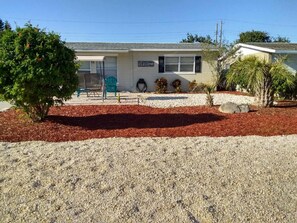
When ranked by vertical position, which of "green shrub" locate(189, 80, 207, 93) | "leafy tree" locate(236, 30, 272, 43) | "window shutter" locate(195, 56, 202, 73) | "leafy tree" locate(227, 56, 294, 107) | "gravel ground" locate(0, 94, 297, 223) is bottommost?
"gravel ground" locate(0, 94, 297, 223)

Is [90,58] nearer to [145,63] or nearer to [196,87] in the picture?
[145,63]

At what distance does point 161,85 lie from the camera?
702 inches

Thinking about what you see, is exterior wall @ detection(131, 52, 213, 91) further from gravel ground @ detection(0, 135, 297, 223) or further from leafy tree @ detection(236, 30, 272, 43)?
leafy tree @ detection(236, 30, 272, 43)

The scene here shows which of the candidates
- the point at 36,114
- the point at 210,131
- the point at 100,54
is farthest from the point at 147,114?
the point at 100,54

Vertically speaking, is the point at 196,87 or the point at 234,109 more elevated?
the point at 196,87

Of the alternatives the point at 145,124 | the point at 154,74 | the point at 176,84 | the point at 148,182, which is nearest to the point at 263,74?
the point at 145,124

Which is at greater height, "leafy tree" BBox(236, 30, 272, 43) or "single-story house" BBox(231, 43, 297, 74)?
"leafy tree" BBox(236, 30, 272, 43)

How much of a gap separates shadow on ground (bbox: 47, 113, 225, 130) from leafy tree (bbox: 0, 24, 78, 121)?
104 cm

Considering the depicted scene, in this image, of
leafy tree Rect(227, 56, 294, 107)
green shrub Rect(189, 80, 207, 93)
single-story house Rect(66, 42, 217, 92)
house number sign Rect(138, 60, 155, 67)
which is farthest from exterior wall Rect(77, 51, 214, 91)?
leafy tree Rect(227, 56, 294, 107)

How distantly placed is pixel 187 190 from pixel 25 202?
197 centimetres

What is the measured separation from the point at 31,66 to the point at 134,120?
3236 mm

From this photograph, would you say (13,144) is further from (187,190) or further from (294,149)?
(294,149)

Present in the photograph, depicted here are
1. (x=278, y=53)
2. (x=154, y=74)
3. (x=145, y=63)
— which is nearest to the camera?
(x=278, y=53)

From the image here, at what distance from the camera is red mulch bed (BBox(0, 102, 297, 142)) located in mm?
6727
